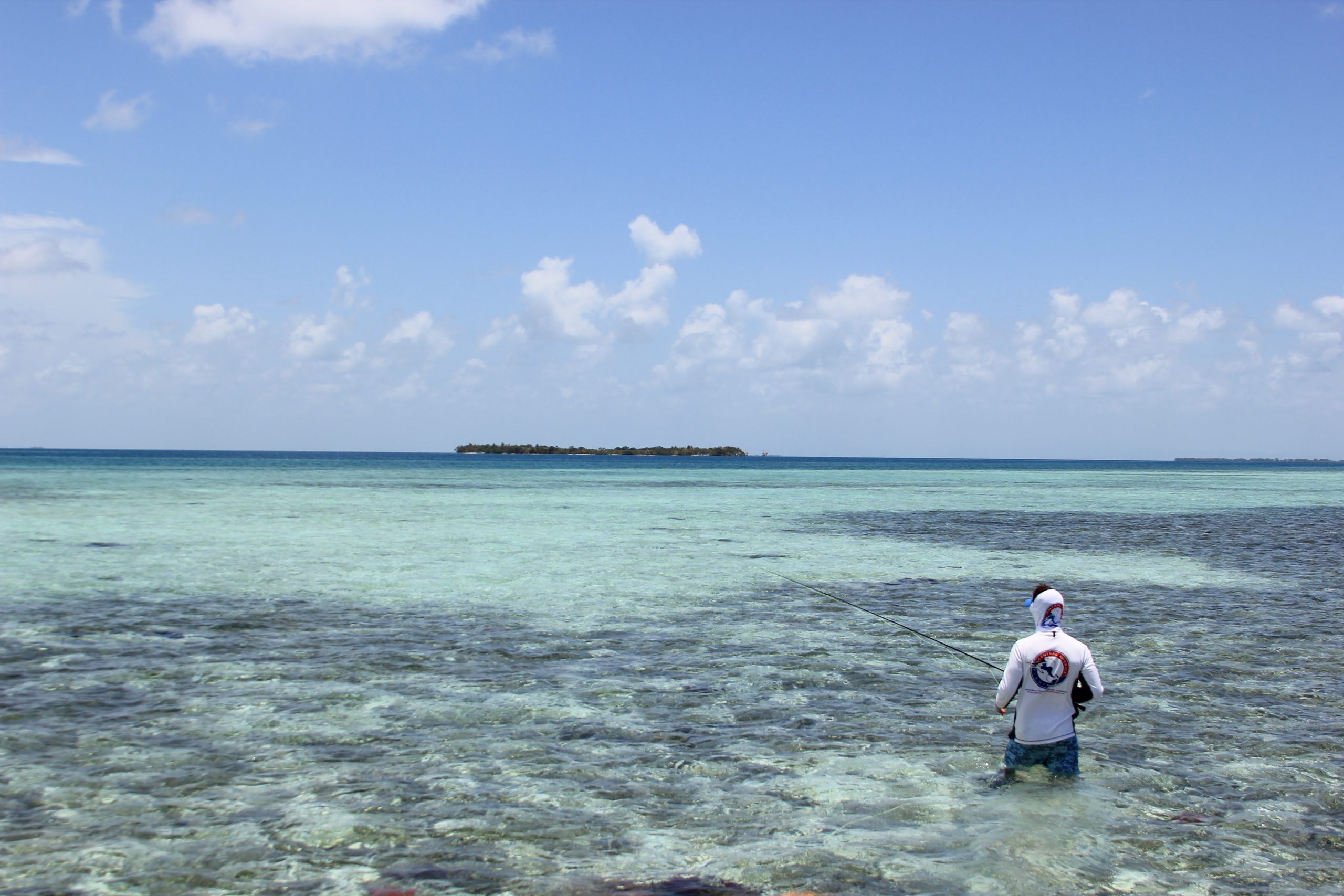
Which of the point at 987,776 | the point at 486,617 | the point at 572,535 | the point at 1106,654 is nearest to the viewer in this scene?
the point at 987,776

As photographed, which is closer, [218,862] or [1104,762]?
[218,862]

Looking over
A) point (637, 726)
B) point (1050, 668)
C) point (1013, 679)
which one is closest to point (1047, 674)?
point (1050, 668)

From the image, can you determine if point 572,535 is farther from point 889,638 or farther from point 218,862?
point 218,862

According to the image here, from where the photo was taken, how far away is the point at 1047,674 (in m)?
8.14

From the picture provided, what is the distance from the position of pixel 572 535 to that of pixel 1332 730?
27217mm

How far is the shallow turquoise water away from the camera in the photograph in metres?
7.26

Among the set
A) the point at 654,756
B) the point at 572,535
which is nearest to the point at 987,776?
the point at 654,756

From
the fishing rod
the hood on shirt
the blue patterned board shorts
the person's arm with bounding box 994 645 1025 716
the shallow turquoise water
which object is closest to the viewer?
the shallow turquoise water

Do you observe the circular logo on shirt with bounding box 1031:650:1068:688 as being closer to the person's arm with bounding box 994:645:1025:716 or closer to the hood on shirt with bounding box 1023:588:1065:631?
the person's arm with bounding box 994:645:1025:716

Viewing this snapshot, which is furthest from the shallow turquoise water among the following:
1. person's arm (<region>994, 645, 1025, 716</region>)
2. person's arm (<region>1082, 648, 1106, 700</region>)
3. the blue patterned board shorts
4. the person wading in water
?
person's arm (<region>1082, 648, 1106, 700</region>)

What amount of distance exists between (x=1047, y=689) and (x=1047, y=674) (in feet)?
0.57

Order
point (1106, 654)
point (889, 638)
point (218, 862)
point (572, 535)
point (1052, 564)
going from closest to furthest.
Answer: point (218, 862) < point (1106, 654) < point (889, 638) < point (1052, 564) < point (572, 535)

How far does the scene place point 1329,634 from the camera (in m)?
16.4

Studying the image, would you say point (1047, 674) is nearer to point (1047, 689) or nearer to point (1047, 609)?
point (1047, 689)
